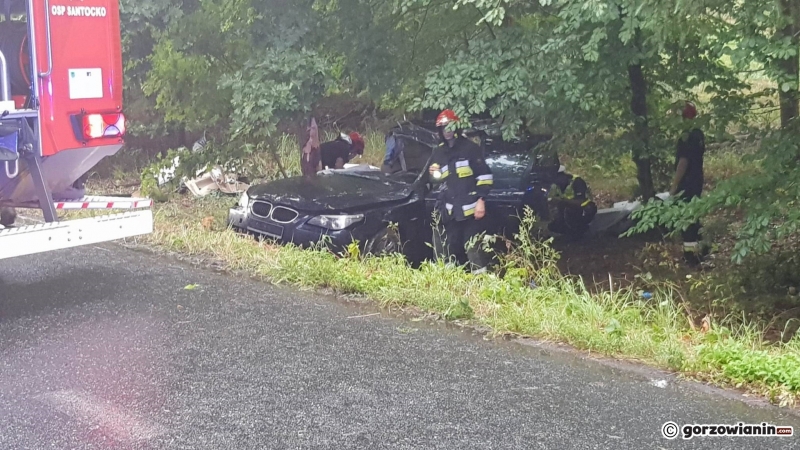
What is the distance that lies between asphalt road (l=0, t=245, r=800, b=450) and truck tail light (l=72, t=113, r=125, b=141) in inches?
52.1

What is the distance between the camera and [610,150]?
938 centimetres

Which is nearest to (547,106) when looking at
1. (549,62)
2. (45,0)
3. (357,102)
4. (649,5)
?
(549,62)

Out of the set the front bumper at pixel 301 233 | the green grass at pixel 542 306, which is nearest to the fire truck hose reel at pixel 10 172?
the green grass at pixel 542 306

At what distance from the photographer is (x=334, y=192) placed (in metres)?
8.70

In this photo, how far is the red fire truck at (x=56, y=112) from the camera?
19.7 ft

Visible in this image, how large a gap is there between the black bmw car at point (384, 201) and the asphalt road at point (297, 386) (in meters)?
1.61

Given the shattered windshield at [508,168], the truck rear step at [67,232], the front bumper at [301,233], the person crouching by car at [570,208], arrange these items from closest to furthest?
the truck rear step at [67,232], the front bumper at [301,233], the shattered windshield at [508,168], the person crouching by car at [570,208]

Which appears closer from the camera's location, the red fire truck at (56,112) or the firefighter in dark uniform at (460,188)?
the red fire truck at (56,112)

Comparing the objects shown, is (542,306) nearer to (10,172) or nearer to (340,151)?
(10,172)

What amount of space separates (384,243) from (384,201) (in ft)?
1.43

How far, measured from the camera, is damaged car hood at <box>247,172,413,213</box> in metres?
8.34

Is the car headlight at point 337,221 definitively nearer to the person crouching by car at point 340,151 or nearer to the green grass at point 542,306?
the green grass at point 542,306

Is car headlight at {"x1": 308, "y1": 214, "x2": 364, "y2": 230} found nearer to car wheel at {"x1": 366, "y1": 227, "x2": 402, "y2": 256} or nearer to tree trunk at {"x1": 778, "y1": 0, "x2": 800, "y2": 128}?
car wheel at {"x1": 366, "y1": 227, "x2": 402, "y2": 256}

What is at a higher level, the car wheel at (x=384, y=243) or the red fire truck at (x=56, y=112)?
the red fire truck at (x=56, y=112)
